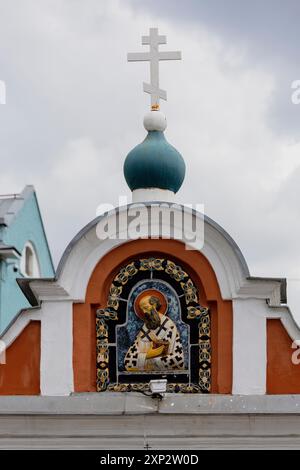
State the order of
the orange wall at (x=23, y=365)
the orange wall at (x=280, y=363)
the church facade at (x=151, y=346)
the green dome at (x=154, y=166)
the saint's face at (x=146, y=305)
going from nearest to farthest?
the church facade at (x=151, y=346), the orange wall at (x=280, y=363), the orange wall at (x=23, y=365), the saint's face at (x=146, y=305), the green dome at (x=154, y=166)

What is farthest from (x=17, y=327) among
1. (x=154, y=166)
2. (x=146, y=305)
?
(x=154, y=166)

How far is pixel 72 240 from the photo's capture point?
30.3ft

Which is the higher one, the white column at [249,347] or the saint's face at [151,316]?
the saint's face at [151,316]

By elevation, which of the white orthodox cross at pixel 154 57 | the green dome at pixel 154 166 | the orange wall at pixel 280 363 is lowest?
the orange wall at pixel 280 363

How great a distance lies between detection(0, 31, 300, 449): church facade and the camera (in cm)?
893

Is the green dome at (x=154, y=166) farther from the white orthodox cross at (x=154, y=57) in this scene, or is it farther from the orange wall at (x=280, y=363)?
the orange wall at (x=280, y=363)

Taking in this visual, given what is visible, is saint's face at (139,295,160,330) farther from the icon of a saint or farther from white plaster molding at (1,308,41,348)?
white plaster molding at (1,308,41,348)

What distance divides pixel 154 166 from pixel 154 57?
3.54 ft

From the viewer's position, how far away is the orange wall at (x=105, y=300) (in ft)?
29.9

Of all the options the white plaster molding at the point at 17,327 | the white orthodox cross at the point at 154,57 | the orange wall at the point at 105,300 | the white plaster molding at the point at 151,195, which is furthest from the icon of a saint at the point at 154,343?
the white orthodox cross at the point at 154,57

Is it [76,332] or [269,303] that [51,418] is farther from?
[269,303]

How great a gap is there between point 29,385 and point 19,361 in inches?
9.2

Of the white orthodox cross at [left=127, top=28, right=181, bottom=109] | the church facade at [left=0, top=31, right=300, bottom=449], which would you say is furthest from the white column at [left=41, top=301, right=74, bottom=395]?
the white orthodox cross at [left=127, top=28, right=181, bottom=109]
